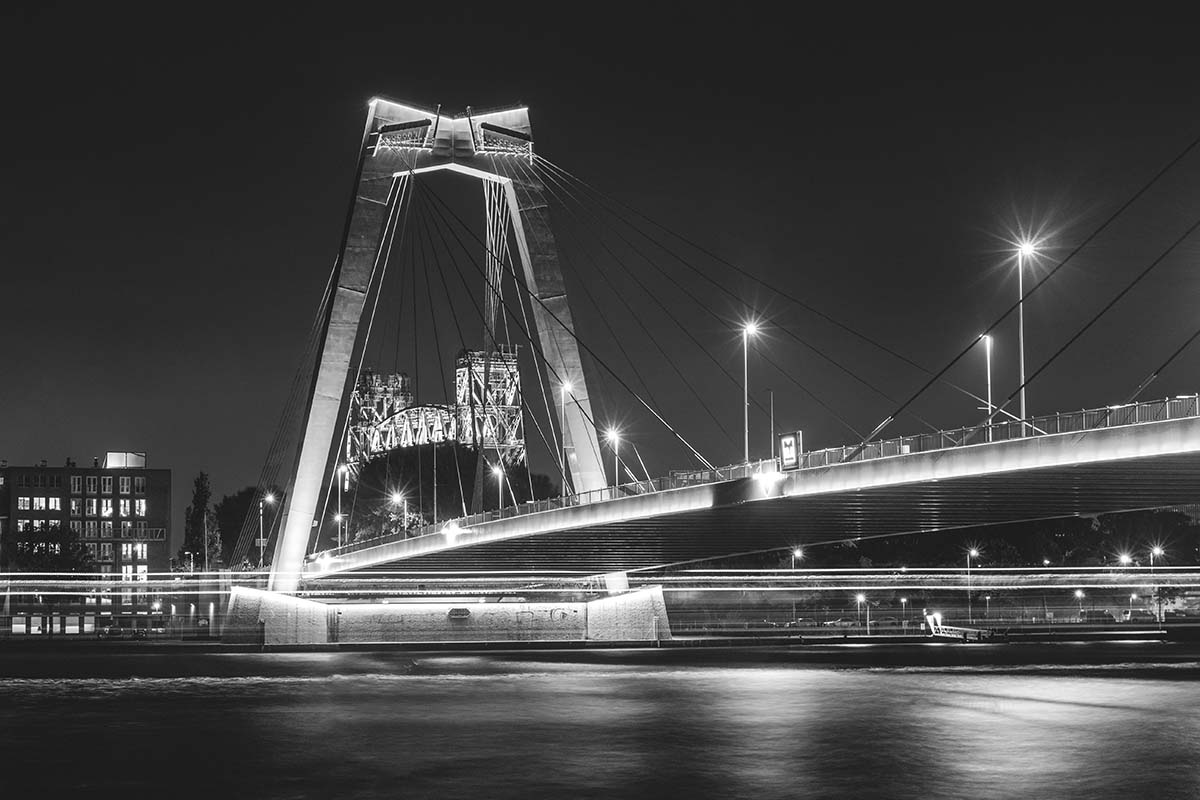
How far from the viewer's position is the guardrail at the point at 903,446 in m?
30.9

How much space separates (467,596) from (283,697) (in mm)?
33152

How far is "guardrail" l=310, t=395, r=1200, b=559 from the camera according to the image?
30.9m

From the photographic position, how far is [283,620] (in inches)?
2240

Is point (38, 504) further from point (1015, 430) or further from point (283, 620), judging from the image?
point (1015, 430)

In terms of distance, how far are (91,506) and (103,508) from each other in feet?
3.94

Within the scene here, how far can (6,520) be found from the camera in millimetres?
144000

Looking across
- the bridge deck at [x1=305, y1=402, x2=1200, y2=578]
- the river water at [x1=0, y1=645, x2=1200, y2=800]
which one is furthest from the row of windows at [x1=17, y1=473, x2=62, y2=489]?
the river water at [x1=0, y1=645, x2=1200, y2=800]

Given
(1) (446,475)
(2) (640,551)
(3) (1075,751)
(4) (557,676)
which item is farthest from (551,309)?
(1) (446,475)

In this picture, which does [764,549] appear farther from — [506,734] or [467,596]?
[506,734]

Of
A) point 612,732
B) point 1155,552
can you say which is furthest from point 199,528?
point 612,732

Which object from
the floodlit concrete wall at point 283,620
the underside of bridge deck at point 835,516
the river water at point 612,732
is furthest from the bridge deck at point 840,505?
the river water at point 612,732

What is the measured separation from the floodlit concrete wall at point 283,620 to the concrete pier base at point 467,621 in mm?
39

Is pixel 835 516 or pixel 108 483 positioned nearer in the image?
pixel 835 516

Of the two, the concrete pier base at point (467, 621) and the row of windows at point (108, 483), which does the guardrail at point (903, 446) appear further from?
the row of windows at point (108, 483)
